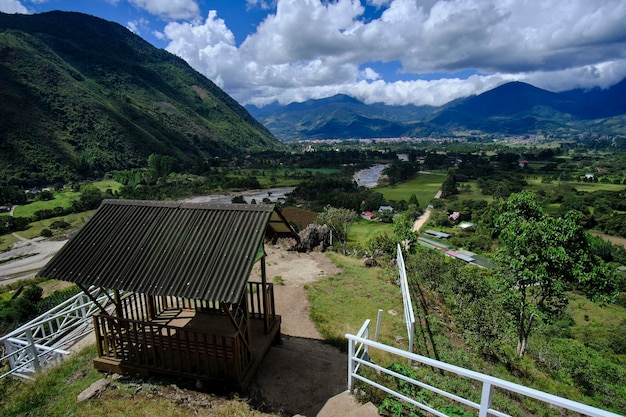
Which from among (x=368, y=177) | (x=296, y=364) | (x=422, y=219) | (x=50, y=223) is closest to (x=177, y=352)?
(x=296, y=364)

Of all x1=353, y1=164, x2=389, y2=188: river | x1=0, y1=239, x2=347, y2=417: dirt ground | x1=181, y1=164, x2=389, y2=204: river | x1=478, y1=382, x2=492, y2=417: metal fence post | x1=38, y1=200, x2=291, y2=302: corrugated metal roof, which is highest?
x1=38, y1=200, x2=291, y2=302: corrugated metal roof

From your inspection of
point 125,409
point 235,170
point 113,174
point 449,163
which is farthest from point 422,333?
point 449,163

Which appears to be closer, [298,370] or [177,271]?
[177,271]

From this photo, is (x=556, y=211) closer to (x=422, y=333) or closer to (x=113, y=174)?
(x=422, y=333)

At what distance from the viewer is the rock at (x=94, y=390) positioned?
638cm

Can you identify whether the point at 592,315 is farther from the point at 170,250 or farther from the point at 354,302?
the point at 170,250

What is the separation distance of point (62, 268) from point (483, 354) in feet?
36.5

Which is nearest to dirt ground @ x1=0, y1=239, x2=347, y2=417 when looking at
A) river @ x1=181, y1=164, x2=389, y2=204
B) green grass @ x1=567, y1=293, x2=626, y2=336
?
green grass @ x1=567, y1=293, x2=626, y2=336

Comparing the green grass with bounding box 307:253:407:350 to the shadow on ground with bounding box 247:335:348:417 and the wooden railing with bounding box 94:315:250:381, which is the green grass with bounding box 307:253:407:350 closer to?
the shadow on ground with bounding box 247:335:348:417

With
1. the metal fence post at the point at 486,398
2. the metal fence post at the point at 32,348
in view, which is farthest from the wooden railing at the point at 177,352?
the metal fence post at the point at 486,398

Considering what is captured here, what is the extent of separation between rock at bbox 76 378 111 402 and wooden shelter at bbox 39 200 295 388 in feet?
1.42

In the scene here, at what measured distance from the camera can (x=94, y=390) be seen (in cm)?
651

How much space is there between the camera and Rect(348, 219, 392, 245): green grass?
2122 inches

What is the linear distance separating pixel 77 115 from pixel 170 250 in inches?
5411
